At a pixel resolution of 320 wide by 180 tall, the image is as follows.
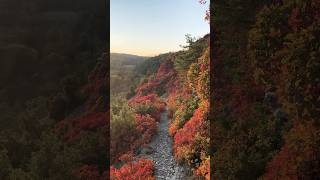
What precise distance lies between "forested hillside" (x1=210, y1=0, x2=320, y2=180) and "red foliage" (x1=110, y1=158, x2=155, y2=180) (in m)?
3.19

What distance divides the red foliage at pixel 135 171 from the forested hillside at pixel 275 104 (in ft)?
10.5

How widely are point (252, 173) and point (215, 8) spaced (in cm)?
578

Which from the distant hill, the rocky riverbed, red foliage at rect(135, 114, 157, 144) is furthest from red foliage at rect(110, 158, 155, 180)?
the distant hill

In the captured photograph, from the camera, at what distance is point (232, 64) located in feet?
51.6

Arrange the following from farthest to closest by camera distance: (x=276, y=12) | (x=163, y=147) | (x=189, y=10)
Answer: (x=189, y=10) → (x=163, y=147) → (x=276, y=12)

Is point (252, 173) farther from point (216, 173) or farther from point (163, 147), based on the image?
point (163, 147)

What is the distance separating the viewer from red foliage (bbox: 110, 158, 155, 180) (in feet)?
55.5

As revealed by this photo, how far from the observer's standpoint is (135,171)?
692 inches

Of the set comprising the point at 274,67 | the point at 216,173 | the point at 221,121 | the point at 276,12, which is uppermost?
the point at 276,12

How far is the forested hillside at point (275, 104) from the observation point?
11250 millimetres
